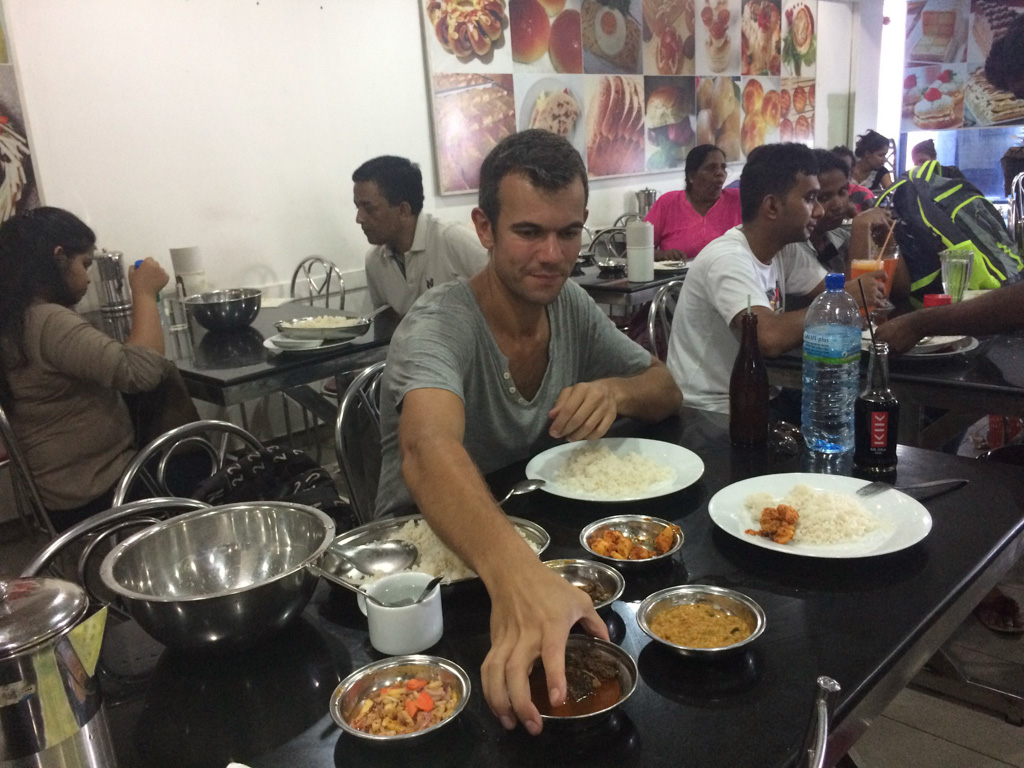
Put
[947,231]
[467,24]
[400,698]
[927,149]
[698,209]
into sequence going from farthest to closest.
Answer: [927,149] < [698,209] < [467,24] < [947,231] < [400,698]

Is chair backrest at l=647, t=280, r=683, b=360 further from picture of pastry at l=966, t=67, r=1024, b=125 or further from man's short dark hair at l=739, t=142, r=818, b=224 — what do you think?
picture of pastry at l=966, t=67, r=1024, b=125

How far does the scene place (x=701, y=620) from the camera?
0.91 meters

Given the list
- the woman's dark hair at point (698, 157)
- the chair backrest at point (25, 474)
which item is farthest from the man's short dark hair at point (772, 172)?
the woman's dark hair at point (698, 157)

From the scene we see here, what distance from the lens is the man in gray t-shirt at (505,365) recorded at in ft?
A: 3.83

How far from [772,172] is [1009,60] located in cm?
72

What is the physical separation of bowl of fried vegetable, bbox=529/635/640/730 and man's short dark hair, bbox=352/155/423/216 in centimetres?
277

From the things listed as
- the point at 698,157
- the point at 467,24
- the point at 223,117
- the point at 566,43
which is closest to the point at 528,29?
the point at 566,43

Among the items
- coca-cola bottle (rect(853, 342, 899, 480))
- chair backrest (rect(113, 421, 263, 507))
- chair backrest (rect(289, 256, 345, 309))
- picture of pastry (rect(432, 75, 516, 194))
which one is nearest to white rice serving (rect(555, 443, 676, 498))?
coca-cola bottle (rect(853, 342, 899, 480))

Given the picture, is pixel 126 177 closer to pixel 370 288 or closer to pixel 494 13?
pixel 370 288

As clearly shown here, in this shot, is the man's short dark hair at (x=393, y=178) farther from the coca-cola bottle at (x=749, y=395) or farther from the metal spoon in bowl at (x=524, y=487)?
the metal spoon in bowl at (x=524, y=487)

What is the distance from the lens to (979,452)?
9.57ft

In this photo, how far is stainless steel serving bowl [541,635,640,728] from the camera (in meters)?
0.74

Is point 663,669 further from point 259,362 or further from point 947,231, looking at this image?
point 947,231

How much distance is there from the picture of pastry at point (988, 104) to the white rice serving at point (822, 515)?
796cm
